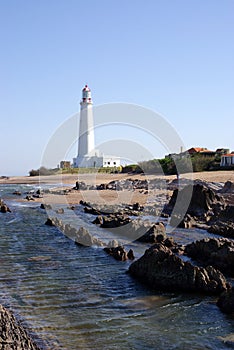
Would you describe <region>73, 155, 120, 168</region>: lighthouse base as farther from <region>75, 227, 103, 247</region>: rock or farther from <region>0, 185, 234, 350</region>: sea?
<region>0, 185, 234, 350</region>: sea

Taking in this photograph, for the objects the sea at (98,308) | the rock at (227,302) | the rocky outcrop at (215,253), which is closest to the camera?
the sea at (98,308)

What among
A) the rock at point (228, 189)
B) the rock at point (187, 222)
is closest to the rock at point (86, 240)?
the rock at point (187, 222)

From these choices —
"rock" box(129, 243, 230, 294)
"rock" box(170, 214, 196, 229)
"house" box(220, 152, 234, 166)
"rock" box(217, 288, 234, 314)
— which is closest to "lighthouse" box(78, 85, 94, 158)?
"house" box(220, 152, 234, 166)

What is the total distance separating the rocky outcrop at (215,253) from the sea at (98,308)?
8.31 feet

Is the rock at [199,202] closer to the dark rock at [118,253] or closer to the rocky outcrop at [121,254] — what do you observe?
the dark rock at [118,253]

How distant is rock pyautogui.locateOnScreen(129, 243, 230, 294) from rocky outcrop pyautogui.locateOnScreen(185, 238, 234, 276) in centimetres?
182

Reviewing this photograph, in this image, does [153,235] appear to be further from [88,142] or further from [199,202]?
[88,142]

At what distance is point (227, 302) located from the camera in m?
11.9

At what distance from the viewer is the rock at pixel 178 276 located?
1335cm

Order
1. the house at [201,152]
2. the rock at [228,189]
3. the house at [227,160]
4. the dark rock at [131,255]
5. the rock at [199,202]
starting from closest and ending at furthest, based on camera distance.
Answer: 1. the dark rock at [131,255]
2. the rock at [199,202]
3. the rock at [228,189]
4. the house at [227,160]
5. the house at [201,152]

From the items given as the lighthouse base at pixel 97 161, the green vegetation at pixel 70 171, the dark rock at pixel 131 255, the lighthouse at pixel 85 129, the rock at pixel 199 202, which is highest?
the lighthouse at pixel 85 129

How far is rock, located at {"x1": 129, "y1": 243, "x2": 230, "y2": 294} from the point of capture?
13352 mm

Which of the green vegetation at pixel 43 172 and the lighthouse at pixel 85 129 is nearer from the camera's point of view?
the lighthouse at pixel 85 129

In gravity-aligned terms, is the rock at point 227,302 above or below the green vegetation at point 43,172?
below
